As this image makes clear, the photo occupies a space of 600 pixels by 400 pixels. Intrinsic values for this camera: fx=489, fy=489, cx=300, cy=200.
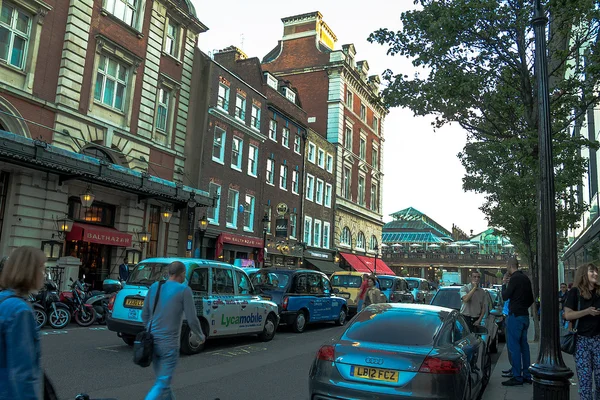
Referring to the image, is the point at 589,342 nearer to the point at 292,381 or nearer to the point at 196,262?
the point at 292,381

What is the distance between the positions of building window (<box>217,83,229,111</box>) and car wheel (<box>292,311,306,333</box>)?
14.8m

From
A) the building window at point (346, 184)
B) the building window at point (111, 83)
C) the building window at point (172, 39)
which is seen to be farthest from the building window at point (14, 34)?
the building window at point (346, 184)

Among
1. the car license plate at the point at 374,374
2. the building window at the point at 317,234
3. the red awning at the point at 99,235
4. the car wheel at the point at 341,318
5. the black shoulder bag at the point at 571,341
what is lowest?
the car wheel at the point at 341,318

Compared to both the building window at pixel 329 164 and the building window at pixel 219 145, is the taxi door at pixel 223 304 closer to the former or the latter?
the building window at pixel 219 145

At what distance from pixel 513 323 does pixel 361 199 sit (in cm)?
3776

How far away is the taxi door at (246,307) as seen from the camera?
10.9 metres

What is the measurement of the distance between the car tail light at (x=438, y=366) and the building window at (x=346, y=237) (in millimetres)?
35884

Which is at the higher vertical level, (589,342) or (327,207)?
(327,207)

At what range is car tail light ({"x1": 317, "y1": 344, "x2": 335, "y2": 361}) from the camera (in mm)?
5258

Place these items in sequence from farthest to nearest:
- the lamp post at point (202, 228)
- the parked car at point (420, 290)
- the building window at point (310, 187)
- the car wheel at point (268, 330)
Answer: the building window at point (310, 187) → the parked car at point (420, 290) → the lamp post at point (202, 228) → the car wheel at point (268, 330)

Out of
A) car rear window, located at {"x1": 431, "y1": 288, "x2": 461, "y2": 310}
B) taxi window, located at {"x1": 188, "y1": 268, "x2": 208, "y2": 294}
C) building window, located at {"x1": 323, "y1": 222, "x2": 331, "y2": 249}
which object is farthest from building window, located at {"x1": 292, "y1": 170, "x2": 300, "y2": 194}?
taxi window, located at {"x1": 188, "y1": 268, "x2": 208, "y2": 294}

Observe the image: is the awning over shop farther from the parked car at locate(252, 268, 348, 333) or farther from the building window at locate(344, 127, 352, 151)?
the parked car at locate(252, 268, 348, 333)

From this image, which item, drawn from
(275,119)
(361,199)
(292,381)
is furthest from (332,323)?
(361,199)

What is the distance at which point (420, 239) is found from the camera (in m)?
105
